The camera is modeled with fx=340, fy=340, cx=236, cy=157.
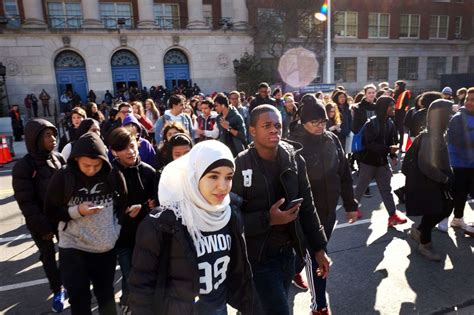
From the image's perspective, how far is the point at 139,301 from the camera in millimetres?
1654

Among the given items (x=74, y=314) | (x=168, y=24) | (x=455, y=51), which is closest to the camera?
(x=74, y=314)

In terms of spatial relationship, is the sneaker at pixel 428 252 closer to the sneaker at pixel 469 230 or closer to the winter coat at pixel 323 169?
the sneaker at pixel 469 230

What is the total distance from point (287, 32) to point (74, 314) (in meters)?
28.2

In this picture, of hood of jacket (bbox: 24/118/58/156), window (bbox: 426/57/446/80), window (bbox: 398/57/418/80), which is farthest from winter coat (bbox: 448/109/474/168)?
window (bbox: 426/57/446/80)

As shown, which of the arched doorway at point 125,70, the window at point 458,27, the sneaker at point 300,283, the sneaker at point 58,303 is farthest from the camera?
the window at point 458,27

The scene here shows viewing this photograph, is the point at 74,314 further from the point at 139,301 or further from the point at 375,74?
the point at 375,74

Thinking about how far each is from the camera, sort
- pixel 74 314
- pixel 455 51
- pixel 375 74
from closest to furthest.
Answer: pixel 74 314 < pixel 375 74 < pixel 455 51

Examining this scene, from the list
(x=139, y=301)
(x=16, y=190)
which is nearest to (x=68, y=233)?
(x=16, y=190)

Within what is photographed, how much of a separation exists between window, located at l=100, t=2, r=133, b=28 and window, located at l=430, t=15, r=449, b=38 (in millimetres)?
30090

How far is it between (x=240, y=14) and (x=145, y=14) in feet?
24.7

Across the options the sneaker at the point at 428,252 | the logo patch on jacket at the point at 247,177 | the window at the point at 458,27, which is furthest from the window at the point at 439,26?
the logo patch on jacket at the point at 247,177

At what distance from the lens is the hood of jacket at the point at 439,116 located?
12.9 feet

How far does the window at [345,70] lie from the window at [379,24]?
11.5 ft

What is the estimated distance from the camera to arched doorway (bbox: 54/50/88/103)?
24438 millimetres
